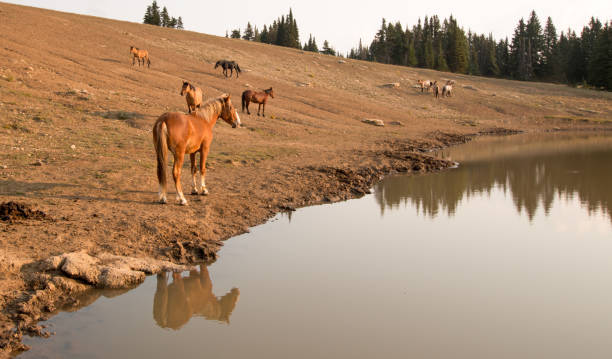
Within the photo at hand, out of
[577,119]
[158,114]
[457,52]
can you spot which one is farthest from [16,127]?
[457,52]

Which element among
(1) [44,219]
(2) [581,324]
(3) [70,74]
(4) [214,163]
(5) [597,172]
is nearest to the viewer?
(2) [581,324]

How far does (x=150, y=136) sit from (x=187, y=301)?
1050 cm

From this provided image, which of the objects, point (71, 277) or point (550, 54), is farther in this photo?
point (550, 54)

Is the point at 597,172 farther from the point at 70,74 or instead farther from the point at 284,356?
the point at 70,74

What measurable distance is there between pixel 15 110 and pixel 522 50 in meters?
81.0

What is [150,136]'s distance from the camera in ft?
49.5

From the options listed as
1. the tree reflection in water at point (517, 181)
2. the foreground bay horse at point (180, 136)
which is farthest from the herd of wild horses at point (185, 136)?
the tree reflection in water at point (517, 181)

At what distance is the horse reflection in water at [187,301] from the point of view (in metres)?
5.31

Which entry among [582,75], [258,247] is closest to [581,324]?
[258,247]

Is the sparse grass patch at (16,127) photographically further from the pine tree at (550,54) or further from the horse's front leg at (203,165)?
the pine tree at (550,54)

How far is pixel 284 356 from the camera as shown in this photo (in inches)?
178

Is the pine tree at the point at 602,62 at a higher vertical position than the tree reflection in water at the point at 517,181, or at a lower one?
higher

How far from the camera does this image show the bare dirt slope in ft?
24.0

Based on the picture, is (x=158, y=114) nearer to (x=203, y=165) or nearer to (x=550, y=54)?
(x=203, y=165)
